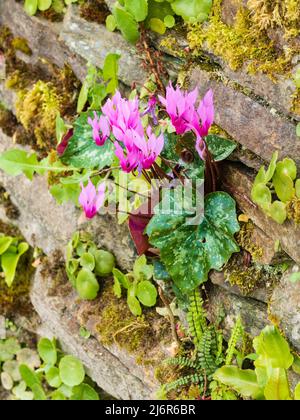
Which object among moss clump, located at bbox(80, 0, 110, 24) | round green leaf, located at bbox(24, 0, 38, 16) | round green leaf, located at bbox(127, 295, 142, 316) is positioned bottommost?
round green leaf, located at bbox(127, 295, 142, 316)

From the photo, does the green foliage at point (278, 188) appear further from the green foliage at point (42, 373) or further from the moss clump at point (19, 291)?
the moss clump at point (19, 291)

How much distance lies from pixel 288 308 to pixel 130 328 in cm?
100

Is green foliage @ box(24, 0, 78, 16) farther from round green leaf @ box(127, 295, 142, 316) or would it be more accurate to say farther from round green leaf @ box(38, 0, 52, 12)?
round green leaf @ box(127, 295, 142, 316)

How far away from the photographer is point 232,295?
2725mm

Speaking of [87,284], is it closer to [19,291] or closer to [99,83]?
[19,291]

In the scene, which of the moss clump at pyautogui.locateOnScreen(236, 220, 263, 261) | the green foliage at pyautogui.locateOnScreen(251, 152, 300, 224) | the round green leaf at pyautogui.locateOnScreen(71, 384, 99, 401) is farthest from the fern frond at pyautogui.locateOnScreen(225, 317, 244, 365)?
the round green leaf at pyautogui.locateOnScreen(71, 384, 99, 401)

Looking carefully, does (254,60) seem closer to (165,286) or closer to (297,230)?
(297,230)

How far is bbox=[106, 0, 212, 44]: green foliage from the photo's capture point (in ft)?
8.99

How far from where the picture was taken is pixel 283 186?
2.31 metres

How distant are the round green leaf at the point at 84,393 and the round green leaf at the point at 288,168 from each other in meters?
1.80

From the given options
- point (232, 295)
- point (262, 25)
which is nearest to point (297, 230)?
point (232, 295)

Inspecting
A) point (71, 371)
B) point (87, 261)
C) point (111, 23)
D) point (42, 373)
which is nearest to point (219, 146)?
point (111, 23)

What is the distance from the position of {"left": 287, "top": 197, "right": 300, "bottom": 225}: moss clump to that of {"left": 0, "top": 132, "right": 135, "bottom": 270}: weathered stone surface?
109 cm

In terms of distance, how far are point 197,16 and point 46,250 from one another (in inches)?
66.4
